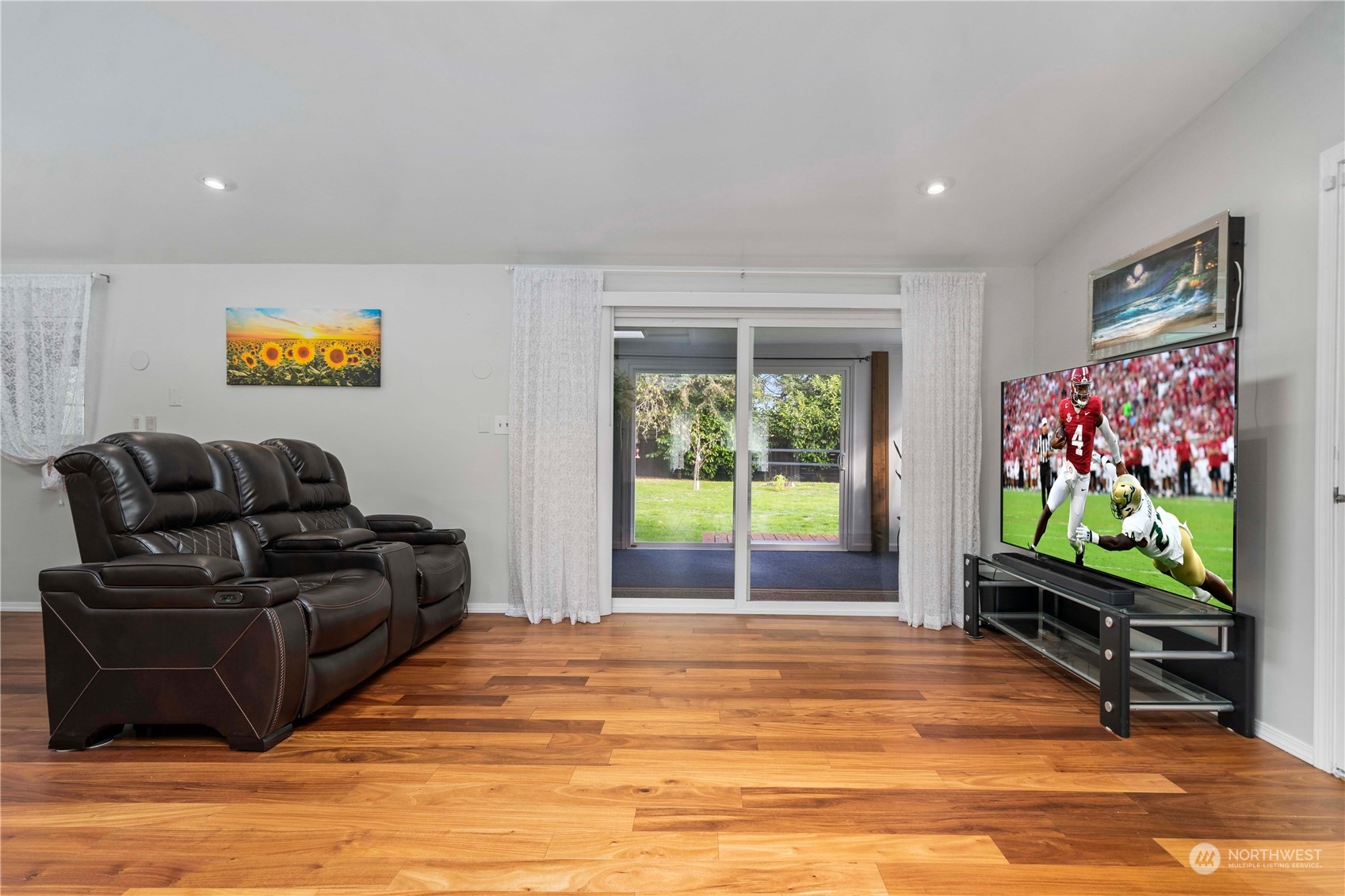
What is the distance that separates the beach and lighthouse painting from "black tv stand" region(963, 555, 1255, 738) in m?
1.12

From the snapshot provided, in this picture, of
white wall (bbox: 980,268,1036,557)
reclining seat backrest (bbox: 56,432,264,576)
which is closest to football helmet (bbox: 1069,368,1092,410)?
white wall (bbox: 980,268,1036,557)

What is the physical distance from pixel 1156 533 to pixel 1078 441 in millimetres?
556

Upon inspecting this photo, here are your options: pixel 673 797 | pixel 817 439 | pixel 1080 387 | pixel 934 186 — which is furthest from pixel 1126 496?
pixel 673 797

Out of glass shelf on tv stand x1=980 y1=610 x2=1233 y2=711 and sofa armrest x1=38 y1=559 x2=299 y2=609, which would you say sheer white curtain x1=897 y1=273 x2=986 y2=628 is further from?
sofa armrest x1=38 y1=559 x2=299 y2=609

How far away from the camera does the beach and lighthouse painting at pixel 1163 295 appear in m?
2.58

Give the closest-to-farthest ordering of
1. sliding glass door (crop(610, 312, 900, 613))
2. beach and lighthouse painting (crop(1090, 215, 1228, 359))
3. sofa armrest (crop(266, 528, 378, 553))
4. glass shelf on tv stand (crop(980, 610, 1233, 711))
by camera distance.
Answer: glass shelf on tv stand (crop(980, 610, 1233, 711)), beach and lighthouse painting (crop(1090, 215, 1228, 359)), sofa armrest (crop(266, 528, 378, 553)), sliding glass door (crop(610, 312, 900, 613))

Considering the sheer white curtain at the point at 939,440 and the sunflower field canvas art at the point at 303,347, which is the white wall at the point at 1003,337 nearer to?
the sheer white curtain at the point at 939,440

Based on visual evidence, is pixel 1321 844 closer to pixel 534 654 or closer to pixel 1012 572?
pixel 1012 572

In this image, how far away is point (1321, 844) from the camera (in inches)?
68.2

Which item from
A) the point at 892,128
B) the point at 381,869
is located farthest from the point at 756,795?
the point at 892,128

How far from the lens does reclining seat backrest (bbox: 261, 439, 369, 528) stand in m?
3.59

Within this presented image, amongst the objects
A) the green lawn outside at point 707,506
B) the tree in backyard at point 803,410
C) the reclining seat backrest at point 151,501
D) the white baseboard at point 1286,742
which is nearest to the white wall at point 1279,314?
the white baseboard at point 1286,742

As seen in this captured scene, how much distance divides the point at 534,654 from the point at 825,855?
6.73 ft

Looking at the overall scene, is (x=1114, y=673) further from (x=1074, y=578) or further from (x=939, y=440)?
(x=939, y=440)
